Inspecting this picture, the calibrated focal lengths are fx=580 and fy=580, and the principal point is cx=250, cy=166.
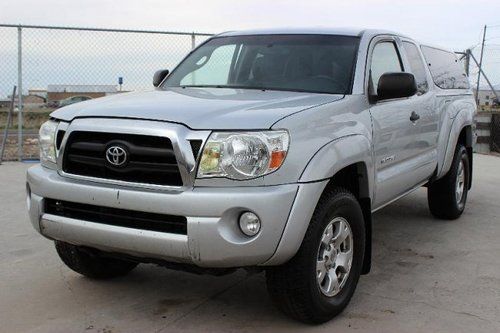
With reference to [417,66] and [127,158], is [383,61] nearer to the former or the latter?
[417,66]

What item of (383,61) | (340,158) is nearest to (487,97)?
(383,61)

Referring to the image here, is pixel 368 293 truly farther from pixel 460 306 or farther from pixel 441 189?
pixel 441 189

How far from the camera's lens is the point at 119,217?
3207mm

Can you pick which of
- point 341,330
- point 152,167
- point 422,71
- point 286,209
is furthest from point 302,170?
point 422,71

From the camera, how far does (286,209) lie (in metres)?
3.03

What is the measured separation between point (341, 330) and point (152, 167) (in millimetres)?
1480

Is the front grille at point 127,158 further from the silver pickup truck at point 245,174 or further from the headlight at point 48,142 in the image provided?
the headlight at point 48,142

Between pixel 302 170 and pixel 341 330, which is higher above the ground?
pixel 302 170

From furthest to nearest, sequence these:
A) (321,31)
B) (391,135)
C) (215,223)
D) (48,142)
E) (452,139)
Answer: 1. (452,139)
2. (321,31)
3. (391,135)
4. (48,142)
5. (215,223)

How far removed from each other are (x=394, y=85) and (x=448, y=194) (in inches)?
101

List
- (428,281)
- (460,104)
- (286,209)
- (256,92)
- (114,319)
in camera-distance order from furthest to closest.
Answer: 1. (460,104)
2. (428,281)
3. (256,92)
4. (114,319)
5. (286,209)

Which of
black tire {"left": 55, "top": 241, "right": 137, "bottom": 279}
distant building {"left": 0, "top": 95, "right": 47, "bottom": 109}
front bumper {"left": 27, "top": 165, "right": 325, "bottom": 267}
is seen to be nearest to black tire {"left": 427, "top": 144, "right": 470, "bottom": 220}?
front bumper {"left": 27, "top": 165, "right": 325, "bottom": 267}

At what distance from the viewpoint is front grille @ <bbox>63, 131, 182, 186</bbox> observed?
3.09 meters

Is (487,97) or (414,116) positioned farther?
(487,97)
